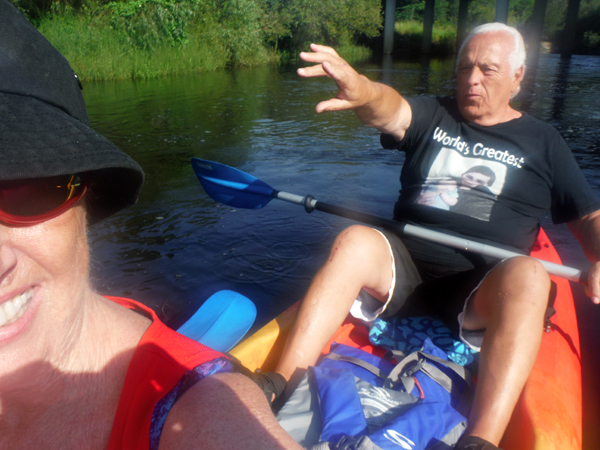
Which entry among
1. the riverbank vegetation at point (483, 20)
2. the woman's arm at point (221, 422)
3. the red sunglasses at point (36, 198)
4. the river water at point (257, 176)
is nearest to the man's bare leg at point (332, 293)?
the river water at point (257, 176)

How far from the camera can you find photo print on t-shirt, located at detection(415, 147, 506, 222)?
78.7 inches

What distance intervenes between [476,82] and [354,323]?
1311 mm

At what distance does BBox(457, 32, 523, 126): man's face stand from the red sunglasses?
1907 millimetres

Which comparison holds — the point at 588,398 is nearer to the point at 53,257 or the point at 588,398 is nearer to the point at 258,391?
the point at 258,391

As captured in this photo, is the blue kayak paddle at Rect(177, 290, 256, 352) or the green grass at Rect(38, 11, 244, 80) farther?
the green grass at Rect(38, 11, 244, 80)

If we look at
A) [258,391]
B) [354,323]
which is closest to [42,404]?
[258,391]

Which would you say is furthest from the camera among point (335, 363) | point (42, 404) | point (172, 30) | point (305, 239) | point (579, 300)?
point (172, 30)

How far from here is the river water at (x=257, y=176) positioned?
3.06 m

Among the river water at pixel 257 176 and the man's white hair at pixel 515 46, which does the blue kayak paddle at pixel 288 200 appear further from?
the man's white hair at pixel 515 46

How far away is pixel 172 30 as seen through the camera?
1425 centimetres

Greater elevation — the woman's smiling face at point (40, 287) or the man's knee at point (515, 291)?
the woman's smiling face at point (40, 287)

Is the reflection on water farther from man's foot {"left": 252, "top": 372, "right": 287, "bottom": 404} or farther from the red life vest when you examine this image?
the red life vest

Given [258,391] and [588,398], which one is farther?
[588,398]

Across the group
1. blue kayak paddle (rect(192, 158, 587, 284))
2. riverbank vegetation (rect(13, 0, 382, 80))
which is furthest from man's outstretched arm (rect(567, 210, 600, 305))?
riverbank vegetation (rect(13, 0, 382, 80))
